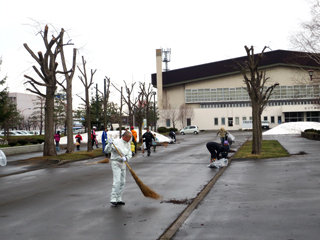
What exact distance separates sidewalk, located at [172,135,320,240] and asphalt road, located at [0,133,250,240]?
0.54 meters

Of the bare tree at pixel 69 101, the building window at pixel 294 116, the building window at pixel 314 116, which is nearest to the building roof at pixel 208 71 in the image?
the building window at pixel 294 116

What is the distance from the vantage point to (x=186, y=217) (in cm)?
709

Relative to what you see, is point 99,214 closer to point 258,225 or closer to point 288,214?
point 258,225

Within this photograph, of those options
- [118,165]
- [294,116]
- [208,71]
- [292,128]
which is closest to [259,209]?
[118,165]

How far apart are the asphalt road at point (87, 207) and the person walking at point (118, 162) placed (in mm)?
269

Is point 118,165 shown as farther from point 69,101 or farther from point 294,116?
point 294,116

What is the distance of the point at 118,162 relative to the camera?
850cm

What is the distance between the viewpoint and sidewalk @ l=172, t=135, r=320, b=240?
5.96 m

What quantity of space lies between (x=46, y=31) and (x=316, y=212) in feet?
58.4

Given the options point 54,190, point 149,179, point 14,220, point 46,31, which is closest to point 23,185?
point 54,190

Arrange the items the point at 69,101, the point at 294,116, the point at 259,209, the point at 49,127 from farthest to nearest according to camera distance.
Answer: the point at 294,116 < the point at 69,101 < the point at 49,127 < the point at 259,209

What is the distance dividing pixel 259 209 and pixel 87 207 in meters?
3.37

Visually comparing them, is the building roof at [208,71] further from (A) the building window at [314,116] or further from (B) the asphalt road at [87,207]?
(B) the asphalt road at [87,207]

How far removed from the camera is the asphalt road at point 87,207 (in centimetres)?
626
